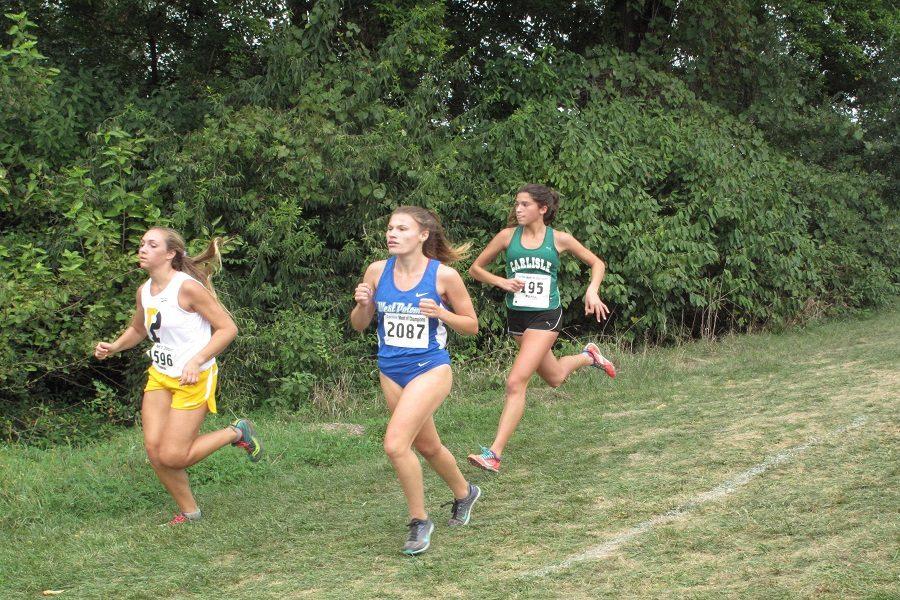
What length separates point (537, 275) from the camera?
784 centimetres

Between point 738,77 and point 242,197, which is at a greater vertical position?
point 738,77

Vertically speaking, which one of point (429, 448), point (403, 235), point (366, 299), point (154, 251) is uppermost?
→ point (403, 235)

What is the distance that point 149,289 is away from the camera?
6492mm

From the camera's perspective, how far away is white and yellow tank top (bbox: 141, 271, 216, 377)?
20.8 ft

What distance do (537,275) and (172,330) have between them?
9.35ft

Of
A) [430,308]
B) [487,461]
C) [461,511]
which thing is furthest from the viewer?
[487,461]

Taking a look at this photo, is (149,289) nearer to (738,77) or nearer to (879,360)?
(879,360)

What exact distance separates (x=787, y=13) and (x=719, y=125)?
453 cm

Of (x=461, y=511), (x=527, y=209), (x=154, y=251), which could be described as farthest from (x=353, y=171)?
(x=461, y=511)

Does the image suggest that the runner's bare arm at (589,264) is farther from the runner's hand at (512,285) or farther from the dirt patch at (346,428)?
the dirt patch at (346,428)

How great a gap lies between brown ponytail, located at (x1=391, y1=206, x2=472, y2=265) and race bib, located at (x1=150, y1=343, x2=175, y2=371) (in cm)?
172

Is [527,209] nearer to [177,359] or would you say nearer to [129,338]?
[177,359]

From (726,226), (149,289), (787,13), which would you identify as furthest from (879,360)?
(787,13)

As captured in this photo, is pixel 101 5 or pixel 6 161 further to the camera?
pixel 101 5
